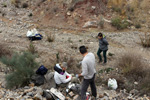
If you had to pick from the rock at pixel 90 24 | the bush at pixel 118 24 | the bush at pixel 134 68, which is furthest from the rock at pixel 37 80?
the bush at pixel 118 24

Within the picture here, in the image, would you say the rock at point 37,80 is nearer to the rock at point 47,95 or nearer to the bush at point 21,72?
the bush at point 21,72

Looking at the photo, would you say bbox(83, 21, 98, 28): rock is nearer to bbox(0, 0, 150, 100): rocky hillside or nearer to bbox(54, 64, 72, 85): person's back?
bbox(0, 0, 150, 100): rocky hillside

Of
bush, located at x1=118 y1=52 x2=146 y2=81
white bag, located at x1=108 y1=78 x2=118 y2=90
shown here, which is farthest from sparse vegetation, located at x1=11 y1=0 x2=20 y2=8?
white bag, located at x1=108 y1=78 x2=118 y2=90

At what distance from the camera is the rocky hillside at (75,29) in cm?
518

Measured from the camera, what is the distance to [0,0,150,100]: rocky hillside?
5182 mm

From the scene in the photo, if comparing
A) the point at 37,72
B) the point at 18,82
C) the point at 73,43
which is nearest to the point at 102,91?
the point at 37,72

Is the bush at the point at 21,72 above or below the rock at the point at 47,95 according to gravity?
above

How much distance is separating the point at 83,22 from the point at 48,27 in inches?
100

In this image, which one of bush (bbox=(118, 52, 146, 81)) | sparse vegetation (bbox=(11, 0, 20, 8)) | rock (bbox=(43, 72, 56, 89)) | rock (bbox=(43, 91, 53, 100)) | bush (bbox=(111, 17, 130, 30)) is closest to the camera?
rock (bbox=(43, 91, 53, 100))

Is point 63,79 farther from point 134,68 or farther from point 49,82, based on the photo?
point 134,68

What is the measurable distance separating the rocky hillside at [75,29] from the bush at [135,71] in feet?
0.44

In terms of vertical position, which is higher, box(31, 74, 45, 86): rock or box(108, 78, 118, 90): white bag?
box(31, 74, 45, 86): rock

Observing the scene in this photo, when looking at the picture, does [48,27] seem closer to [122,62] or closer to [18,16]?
[18,16]

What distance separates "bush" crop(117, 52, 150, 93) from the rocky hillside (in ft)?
0.44
